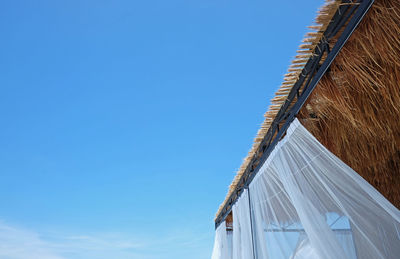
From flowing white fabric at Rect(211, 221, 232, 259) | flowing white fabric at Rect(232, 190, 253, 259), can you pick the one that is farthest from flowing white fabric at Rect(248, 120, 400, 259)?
flowing white fabric at Rect(211, 221, 232, 259)

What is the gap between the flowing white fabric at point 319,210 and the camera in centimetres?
136

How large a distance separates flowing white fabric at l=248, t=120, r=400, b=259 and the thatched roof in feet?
0.87

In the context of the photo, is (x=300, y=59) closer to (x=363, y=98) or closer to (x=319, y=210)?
(x=363, y=98)

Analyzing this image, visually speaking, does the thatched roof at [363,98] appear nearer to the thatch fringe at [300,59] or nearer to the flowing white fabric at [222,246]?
the thatch fringe at [300,59]

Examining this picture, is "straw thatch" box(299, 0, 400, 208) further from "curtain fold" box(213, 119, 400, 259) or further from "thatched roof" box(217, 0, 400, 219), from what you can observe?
"curtain fold" box(213, 119, 400, 259)

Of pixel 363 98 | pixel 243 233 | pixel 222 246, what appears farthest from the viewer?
pixel 222 246

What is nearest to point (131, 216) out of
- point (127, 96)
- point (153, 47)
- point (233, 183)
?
Answer: point (127, 96)

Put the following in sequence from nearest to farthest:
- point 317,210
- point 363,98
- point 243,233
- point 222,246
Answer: point 317,210 → point 363,98 → point 243,233 → point 222,246

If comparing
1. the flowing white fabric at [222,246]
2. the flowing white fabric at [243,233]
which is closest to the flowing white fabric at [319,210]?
the flowing white fabric at [243,233]

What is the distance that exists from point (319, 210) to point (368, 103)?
610 mm

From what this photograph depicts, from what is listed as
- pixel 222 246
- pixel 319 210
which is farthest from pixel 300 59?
pixel 222 246

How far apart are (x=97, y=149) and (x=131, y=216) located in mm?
6302

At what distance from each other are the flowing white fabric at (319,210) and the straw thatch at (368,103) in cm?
27

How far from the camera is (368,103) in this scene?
5.63 ft
